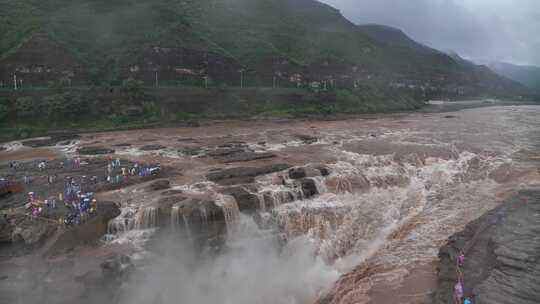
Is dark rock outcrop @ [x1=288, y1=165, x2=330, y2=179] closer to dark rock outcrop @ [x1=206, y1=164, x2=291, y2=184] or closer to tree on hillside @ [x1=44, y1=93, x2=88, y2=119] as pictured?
dark rock outcrop @ [x1=206, y1=164, x2=291, y2=184]

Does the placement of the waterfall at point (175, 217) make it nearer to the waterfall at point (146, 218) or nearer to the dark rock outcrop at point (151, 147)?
the waterfall at point (146, 218)

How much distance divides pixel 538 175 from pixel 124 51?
72.6 metres

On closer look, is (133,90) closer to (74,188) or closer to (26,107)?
(26,107)

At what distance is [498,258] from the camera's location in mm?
16594

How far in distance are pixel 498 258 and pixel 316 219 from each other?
10.0 meters

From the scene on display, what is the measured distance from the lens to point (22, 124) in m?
49.1

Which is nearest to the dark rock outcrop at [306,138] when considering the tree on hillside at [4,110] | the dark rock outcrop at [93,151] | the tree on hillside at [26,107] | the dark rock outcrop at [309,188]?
the dark rock outcrop at [309,188]

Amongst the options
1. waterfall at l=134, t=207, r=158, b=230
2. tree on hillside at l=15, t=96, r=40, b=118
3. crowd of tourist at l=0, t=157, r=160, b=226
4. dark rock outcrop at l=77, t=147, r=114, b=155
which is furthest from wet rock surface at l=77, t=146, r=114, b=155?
tree on hillside at l=15, t=96, r=40, b=118

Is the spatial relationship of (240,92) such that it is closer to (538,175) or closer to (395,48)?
(538,175)

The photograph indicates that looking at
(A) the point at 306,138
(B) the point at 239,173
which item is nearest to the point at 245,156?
(B) the point at 239,173

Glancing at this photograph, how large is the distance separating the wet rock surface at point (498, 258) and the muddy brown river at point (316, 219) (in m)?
1.01

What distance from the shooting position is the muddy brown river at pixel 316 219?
17719 mm

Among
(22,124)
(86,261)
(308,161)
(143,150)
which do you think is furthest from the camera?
(22,124)

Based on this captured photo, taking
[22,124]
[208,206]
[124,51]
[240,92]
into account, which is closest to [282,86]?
[240,92]
